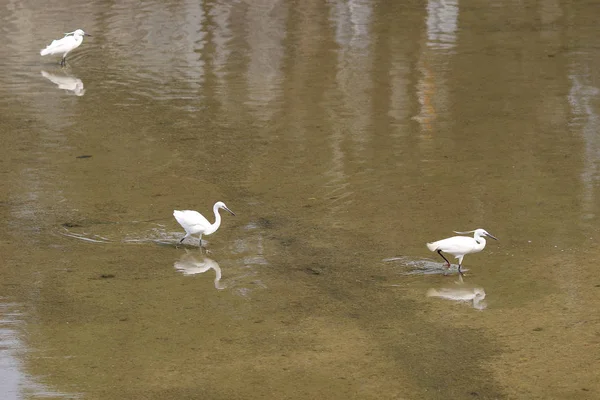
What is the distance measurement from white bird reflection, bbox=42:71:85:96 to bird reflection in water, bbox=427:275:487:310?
830 centimetres

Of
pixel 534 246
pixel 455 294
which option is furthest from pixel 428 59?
pixel 455 294

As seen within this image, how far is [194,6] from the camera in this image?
75.1 ft

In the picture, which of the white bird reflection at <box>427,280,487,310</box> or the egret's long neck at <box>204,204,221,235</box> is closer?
the white bird reflection at <box>427,280,487,310</box>

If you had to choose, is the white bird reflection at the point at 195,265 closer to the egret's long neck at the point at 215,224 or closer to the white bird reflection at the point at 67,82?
the egret's long neck at the point at 215,224

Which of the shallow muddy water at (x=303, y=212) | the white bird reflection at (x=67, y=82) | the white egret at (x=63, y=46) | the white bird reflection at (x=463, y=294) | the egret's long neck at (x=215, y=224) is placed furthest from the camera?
the white egret at (x=63, y=46)

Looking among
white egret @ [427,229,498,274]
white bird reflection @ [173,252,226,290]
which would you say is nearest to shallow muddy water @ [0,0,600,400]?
white bird reflection @ [173,252,226,290]

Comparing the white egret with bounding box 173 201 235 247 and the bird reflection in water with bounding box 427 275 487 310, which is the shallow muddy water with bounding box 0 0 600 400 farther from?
the white egret with bounding box 173 201 235 247

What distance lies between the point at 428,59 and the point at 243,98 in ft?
12.2

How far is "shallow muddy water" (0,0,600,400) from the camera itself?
320 inches

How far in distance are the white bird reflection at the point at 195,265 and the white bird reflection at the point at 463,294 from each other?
188 centimetres

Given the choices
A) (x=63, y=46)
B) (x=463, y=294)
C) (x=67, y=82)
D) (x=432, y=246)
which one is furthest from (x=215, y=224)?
(x=63, y=46)

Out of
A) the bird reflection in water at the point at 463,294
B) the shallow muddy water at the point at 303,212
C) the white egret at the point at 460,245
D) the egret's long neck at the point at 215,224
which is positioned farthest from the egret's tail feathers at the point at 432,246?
the egret's long neck at the point at 215,224

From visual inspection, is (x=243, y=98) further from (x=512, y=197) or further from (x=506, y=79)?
(x=512, y=197)

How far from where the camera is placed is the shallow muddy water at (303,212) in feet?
26.7
